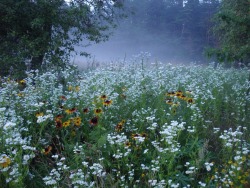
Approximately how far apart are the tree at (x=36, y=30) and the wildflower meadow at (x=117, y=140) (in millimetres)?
2140

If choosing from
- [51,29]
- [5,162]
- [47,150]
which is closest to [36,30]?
[51,29]

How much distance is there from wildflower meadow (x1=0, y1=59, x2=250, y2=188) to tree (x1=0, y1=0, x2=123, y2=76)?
2.14 m

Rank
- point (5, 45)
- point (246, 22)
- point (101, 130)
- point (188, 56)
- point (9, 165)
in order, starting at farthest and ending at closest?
1. point (188, 56)
2. point (5, 45)
3. point (246, 22)
4. point (101, 130)
5. point (9, 165)

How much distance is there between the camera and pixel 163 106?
461 cm

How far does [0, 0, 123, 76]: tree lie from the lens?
A: 25.3ft

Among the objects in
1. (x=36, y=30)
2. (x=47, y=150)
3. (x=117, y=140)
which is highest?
(x=36, y=30)

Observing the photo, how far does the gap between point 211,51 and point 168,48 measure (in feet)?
157

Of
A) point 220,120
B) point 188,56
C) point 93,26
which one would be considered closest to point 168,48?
point 188,56

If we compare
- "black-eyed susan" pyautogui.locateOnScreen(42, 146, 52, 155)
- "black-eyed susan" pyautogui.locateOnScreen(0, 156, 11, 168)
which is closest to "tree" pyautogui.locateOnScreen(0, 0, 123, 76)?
"black-eyed susan" pyautogui.locateOnScreen(42, 146, 52, 155)

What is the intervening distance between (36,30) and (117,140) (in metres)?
5.93

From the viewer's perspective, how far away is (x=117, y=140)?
321 cm

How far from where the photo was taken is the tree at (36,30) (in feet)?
25.3

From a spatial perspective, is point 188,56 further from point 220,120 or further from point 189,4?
point 220,120

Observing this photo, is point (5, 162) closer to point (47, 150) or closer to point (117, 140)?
point (47, 150)
